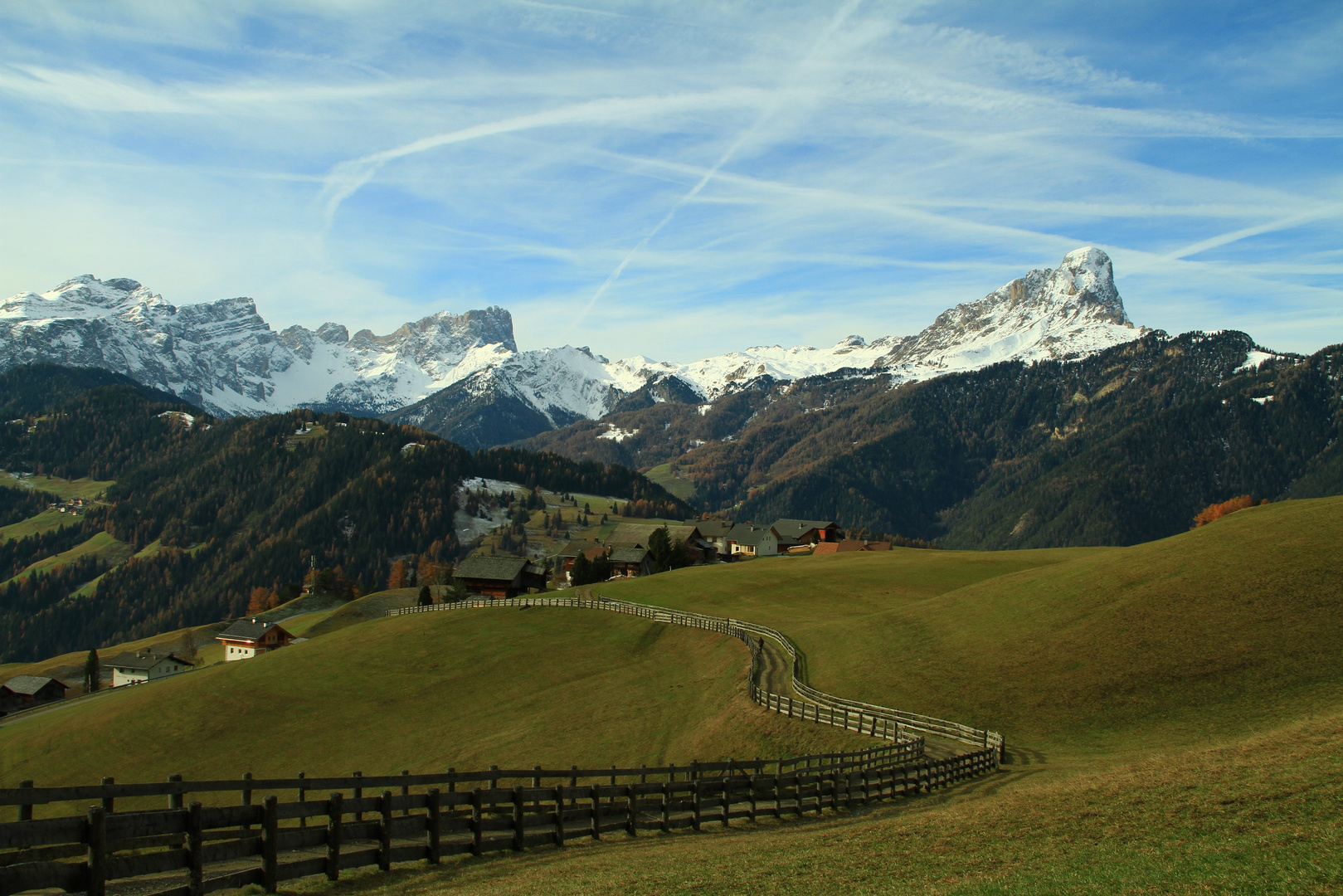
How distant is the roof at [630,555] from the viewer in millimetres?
127562

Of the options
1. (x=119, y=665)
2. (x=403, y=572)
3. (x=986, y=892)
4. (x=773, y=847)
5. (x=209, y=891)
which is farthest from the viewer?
(x=403, y=572)

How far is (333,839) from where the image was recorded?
14.5 metres

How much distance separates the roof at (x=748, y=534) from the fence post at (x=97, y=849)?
153393 millimetres

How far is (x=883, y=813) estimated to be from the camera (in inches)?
1008

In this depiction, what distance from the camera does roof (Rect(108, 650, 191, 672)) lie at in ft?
416

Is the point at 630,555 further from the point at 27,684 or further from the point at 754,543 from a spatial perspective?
the point at 27,684

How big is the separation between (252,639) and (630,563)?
57.7m

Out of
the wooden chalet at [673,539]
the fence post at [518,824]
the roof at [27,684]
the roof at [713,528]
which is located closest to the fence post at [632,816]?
the fence post at [518,824]

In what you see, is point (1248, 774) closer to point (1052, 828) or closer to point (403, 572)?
point (1052, 828)

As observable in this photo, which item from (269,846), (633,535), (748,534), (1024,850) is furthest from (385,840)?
(748,534)

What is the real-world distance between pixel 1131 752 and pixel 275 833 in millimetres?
32670

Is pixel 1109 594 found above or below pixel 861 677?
above

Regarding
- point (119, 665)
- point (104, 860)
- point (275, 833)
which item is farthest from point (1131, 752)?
point (119, 665)

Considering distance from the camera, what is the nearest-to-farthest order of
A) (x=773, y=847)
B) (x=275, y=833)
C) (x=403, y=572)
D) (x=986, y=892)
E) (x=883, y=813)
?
(x=275, y=833), (x=986, y=892), (x=773, y=847), (x=883, y=813), (x=403, y=572)
